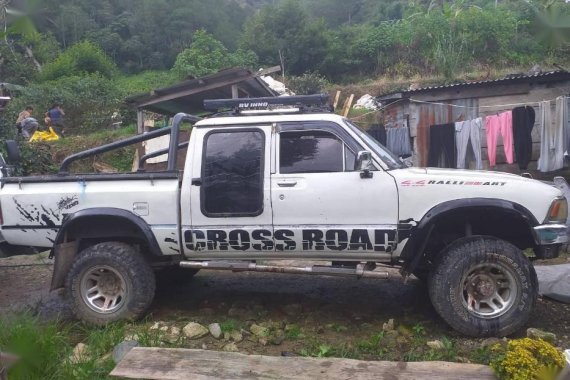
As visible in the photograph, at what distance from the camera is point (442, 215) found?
446 cm

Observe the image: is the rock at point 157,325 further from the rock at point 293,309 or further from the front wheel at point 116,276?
the rock at point 293,309

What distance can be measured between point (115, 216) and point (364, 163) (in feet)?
7.68

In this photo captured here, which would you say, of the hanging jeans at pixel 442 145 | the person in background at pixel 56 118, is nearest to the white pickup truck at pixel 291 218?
the hanging jeans at pixel 442 145

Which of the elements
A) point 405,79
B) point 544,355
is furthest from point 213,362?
point 405,79

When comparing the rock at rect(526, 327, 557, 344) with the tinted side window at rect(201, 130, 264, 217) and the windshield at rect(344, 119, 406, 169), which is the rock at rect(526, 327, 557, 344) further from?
the tinted side window at rect(201, 130, 264, 217)

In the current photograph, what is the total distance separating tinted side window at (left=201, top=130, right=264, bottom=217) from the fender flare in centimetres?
137

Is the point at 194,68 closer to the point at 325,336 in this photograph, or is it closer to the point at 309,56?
the point at 309,56

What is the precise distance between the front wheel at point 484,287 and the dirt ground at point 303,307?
0.21 meters

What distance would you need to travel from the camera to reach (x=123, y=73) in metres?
48.5

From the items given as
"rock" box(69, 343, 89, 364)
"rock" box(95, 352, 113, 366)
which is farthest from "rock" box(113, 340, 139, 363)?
"rock" box(69, 343, 89, 364)

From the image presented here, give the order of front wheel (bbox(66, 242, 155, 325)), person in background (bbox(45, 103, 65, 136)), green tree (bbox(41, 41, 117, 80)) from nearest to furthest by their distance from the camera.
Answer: front wheel (bbox(66, 242, 155, 325)) → person in background (bbox(45, 103, 65, 136)) → green tree (bbox(41, 41, 117, 80))

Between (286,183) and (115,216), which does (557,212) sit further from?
(115,216)

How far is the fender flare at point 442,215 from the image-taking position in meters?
4.39

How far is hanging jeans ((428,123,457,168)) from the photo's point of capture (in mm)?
10617
